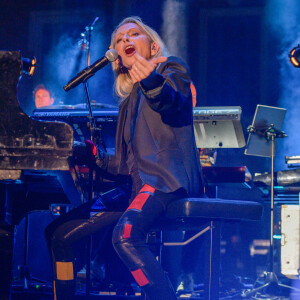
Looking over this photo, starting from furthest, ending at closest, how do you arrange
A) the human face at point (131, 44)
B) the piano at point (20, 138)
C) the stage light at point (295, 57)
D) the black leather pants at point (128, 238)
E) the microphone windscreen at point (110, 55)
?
1. the stage light at point (295, 57)
2. the human face at point (131, 44)
3. the microphone windscreen at point (110, 55)
4. the black leather pants at point (128, 238)
5. the piano at point (20, 138)

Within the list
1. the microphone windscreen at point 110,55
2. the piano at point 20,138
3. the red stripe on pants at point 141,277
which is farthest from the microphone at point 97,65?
the red stripe on pants at point 141,277

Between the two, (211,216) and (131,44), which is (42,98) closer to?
(131,44)

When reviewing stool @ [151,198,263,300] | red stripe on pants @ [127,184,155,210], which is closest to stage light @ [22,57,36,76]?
red stripe on pants @ [127,184,155,210]

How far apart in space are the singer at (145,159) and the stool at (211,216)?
8 centimetres

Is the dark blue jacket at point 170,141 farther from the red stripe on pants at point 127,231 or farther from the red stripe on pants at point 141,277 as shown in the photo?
the red stripe on pants at point 141,277

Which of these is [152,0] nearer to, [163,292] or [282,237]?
[282,237]

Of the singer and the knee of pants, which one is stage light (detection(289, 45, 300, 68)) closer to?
the singer

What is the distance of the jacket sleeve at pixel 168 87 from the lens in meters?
1.87

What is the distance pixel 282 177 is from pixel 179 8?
325cm

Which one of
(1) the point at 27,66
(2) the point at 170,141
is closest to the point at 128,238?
(2) the point at 170,141

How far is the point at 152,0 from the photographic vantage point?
6.54 meters

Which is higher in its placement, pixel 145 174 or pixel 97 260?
pixel 145 174

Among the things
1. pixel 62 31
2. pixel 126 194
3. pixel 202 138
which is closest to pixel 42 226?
pixel 202 138

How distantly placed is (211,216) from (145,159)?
1.39 feet
